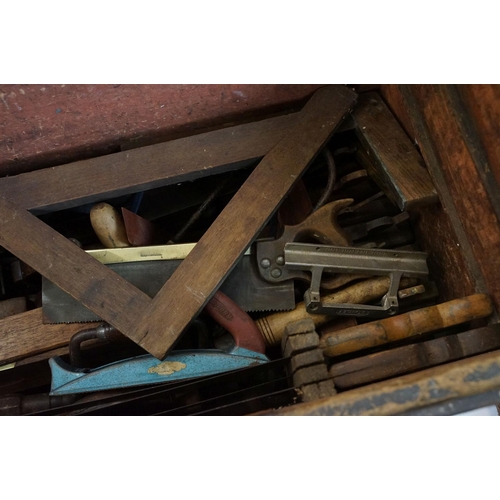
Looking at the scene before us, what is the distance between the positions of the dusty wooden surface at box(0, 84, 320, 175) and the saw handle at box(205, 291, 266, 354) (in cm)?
66

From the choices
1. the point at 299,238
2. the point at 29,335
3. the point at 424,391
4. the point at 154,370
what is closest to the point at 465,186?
the point at 299,238

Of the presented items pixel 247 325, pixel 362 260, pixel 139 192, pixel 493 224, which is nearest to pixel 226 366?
pixel 247 325

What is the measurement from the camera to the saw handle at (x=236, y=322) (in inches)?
61.7

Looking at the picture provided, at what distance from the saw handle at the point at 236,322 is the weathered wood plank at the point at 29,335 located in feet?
1.59

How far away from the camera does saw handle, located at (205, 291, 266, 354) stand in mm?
1567

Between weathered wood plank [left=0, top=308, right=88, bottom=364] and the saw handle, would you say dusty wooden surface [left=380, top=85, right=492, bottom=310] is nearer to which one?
the saw handle

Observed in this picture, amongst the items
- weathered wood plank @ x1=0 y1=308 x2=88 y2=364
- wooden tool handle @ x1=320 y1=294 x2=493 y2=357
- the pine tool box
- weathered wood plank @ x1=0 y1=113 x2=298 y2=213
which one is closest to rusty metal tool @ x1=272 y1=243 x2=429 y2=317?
the pine tool box

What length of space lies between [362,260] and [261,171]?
46 cm

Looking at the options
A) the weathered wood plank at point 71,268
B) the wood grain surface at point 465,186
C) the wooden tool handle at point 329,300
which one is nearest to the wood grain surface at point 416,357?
the wood grain surface at point 465,186

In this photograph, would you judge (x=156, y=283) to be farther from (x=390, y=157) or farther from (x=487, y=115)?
(x=487, y=115)

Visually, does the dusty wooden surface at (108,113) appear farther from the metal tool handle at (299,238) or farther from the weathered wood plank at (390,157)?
the metal tool handle at (299,238)

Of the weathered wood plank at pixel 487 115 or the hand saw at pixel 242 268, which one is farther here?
the hand saw at pixel 242 268

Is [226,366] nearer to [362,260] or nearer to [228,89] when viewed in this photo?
[362,260]

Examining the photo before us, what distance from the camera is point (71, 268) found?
1.55 meters
